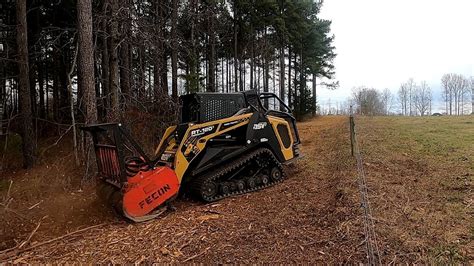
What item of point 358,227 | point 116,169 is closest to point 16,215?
point 116,169

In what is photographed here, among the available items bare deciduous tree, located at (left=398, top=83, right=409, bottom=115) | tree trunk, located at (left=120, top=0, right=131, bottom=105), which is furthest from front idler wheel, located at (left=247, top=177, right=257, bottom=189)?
bare deciduous tree, located at (left=398, top=83, right=409, bottom=115)

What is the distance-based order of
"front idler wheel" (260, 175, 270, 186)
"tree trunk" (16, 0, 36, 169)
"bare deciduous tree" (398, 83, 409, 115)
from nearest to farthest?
"front idler wheel" (260, 175, 270, 186) < "tree trunk" (16, 0, 36, 169) < "bare deciduous tree" (398, 83, 409, 115)

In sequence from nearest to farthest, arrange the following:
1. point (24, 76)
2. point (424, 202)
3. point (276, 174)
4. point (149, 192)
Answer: point (424, 202), point (149, 192), point (276, 174), point (24, 76)

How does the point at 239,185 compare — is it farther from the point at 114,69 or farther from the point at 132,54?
the point at 132,54

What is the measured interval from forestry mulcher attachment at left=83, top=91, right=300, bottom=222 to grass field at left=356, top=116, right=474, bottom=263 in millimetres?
2175

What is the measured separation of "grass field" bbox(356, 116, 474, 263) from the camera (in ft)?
11.3

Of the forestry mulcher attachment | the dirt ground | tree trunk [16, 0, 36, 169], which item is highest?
tree trunk [16, 0, 36, 169]

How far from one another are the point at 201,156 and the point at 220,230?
190 cm

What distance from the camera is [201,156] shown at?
20.5 feet

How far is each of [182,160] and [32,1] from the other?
14.0 m

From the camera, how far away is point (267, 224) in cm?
470

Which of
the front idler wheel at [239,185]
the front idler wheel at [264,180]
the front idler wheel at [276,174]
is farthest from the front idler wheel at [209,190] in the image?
the front idler wheel at [276,174]

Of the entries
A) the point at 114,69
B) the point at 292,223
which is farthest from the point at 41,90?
the point at 292,223

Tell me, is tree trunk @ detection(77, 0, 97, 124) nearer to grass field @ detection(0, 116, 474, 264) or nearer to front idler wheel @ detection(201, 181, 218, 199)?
grass field @ detection(0, 116, 474, 264)
